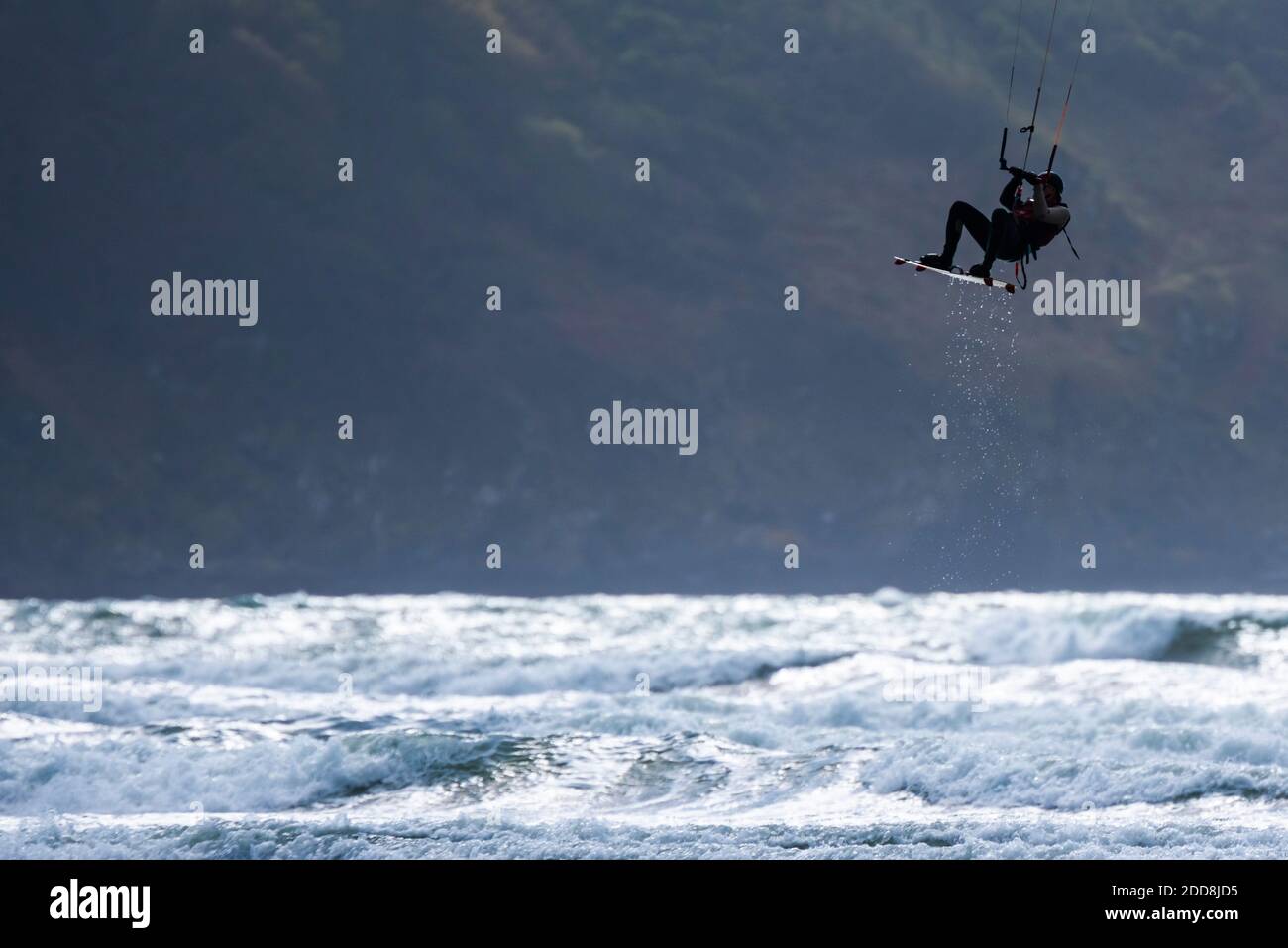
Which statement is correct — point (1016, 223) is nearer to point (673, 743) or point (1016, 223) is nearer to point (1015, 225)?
point (1015, 225)

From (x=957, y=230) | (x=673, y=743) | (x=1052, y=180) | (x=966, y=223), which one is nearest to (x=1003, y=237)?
(x=966, y=223)

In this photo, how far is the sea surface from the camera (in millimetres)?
14422

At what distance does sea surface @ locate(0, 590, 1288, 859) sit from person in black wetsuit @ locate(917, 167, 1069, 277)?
521cm


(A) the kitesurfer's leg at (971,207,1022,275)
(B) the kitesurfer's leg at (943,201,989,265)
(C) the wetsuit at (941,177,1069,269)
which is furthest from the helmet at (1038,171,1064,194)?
(B) the kitesurfer's leg at (943,201,989,265)

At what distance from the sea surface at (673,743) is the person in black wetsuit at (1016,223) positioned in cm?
521

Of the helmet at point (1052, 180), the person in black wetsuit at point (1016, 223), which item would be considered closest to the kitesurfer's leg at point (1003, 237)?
the person in black wetsuit at point (1016, 223)

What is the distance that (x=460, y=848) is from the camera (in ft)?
45.7

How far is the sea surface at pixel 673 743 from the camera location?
14422mm

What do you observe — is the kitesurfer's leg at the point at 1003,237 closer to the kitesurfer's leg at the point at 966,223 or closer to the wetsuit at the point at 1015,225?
the wetsuit at the point at 1015,225

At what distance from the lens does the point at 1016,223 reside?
15578 millimetres

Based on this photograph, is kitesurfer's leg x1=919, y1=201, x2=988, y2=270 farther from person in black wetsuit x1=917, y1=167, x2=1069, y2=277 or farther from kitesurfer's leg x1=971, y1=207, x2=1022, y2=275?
kitesurfer's leg x1=971, y1=207, x2=1022, y2=275

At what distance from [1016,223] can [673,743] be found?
26.4 feet
